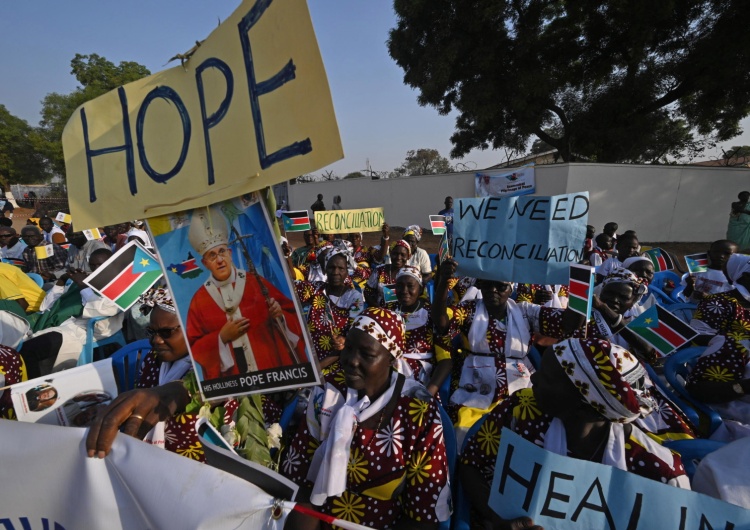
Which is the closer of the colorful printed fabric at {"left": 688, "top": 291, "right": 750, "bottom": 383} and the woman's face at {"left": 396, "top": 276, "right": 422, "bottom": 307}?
the colorful printed fabric at {"left": 688, "top": 291, "right": 750, "bottom": 383}

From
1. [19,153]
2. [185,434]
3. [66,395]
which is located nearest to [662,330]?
[185,434]

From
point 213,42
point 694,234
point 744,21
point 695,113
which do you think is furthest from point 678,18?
point 213,42

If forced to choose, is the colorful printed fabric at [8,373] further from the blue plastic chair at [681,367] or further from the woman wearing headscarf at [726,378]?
the blue plastic chair at [681,367]

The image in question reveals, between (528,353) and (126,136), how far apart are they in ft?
9.92

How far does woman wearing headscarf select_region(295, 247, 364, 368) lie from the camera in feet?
13.0

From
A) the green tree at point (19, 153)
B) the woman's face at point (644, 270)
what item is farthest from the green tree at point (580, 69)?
the green tree at point (19, 153)

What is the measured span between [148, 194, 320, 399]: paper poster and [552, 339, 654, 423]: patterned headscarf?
1.07 m

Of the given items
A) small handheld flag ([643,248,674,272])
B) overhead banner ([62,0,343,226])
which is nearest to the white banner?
overhead banner ([62,0,343,226])

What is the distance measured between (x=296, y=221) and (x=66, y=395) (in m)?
5.39

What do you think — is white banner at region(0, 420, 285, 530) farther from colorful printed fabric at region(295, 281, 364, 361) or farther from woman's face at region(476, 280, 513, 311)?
colorful printed fabric at region(295, 281, 364, 361)

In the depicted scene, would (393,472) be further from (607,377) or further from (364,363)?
(607,377)

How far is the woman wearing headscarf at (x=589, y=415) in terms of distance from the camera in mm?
1519

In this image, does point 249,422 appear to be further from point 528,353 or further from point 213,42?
point 528,353

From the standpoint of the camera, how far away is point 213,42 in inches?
47.8
